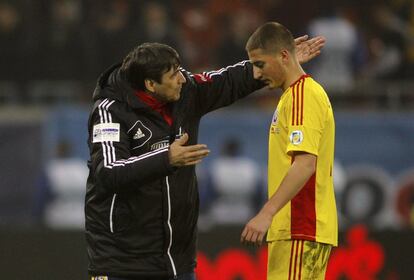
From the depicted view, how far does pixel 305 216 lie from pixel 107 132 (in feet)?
3.35

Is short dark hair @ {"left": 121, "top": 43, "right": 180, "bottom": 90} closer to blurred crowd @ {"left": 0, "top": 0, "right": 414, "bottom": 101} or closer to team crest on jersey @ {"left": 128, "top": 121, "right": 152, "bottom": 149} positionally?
team crest on jersey @ {"left": 128, "top": 121, "right": 152, "bottom": 149}

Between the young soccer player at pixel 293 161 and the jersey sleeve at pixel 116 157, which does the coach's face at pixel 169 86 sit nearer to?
the jersey sleeve at pixel 116 157

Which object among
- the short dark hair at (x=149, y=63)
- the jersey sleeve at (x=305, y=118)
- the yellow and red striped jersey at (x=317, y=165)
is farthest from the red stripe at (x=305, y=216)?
the short dark hair at (x=149, y=63)

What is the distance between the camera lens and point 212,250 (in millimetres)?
8375

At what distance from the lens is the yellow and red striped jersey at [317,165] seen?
5.04 m

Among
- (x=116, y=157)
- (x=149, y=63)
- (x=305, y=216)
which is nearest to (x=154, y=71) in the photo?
(x=149, y=63)

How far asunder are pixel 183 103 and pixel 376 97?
732cm

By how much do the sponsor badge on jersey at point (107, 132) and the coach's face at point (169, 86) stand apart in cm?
25

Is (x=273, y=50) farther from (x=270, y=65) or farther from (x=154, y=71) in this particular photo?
(x=154, y=71)

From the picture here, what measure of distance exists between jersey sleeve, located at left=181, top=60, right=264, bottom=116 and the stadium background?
515 centimetres

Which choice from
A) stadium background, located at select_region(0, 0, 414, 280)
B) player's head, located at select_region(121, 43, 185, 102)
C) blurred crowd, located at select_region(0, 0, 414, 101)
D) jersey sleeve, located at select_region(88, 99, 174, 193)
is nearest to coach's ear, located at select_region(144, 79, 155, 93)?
player's head, located at select_region(121, 43, 185, 102)

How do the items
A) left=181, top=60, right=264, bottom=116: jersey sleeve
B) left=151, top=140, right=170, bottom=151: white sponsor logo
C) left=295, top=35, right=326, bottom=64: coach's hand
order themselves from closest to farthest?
left=151, top=140, right=170, bottom=151: white sponsor logo, left=181, top=60, right=264, bottom=116: jersey sleeve, left=295, top=35, right=326, bottom=64: coach's hand

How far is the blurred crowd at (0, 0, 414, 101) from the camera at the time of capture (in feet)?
39.5

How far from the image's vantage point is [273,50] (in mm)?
5086
